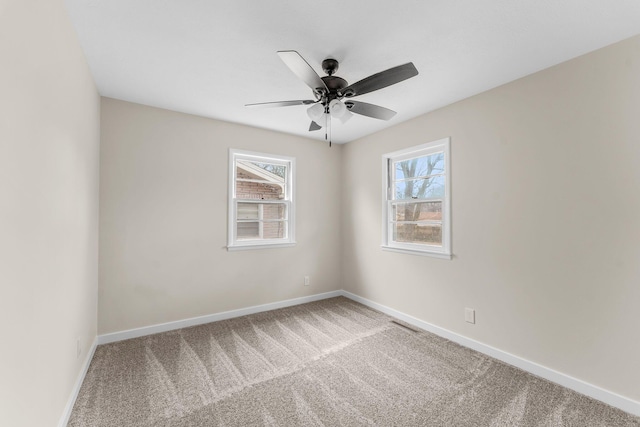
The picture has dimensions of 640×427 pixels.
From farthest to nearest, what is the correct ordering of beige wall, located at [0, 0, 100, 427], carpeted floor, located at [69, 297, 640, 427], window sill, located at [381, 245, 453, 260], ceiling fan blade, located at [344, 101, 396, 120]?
window sill, located at [381, 245, 453, 260], ceiling fan blade, located at [344, 101, 396, 120], carpeted floor, located at [69, 297, 640, 427], beige wall, located at [0, 0, 100, 427]

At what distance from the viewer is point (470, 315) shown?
2.81 meters

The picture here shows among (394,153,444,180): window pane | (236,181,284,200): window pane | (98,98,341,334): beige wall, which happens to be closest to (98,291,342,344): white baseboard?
(98,98,341,334): beige wall

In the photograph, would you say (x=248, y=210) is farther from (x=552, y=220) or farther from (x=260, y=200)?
(x=552, y=220)

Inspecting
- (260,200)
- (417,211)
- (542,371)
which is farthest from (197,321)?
(542,371)

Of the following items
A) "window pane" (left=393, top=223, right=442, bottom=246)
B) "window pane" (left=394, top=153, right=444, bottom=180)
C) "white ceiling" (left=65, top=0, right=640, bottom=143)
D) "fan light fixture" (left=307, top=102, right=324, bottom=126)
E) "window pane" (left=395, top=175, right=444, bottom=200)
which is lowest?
"window pane" (left=393, top=223, right=442, bottom=246)

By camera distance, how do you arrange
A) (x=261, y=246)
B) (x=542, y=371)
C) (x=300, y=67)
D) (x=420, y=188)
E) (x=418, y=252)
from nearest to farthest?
(x=300, y=67) → (x=542, y=371) → (x=418, y=252) → (x=420, y=188) → (x=261, y=246)

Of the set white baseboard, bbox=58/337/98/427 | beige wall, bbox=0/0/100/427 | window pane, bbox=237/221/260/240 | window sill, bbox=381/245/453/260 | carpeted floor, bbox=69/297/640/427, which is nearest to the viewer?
beige wall, bbox=0/0/100/427

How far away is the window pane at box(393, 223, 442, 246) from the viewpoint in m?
3.26

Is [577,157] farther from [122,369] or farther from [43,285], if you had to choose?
[122,369]

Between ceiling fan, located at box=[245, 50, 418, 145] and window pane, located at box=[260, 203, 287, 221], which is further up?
ceiling fan, located at box=[245, 50, 418, 145]

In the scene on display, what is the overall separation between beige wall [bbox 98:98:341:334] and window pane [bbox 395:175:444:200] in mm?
1489

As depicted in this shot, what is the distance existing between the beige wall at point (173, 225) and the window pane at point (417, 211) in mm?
1451

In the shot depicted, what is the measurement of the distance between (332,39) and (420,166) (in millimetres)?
2043

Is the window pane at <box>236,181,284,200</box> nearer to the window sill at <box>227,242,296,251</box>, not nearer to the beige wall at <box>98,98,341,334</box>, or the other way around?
the beige wall at <box>98,98,341,334</box>
